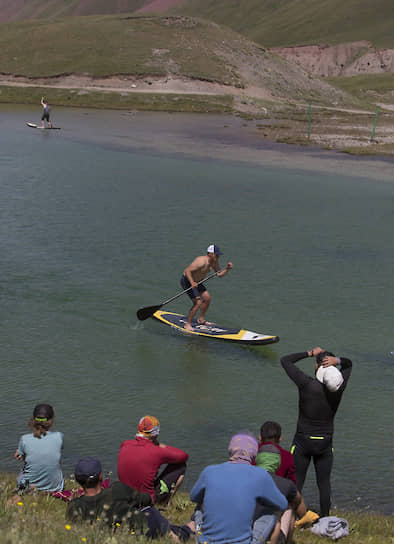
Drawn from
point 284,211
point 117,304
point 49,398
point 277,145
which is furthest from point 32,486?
point 277,145

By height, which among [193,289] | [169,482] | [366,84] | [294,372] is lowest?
[169,482]

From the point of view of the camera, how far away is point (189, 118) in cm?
8394

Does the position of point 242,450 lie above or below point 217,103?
below

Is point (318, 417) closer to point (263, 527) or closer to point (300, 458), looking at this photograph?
point (300, 458)

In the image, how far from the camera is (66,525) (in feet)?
20.7

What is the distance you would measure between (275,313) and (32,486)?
1147cm

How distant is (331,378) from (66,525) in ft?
13.7

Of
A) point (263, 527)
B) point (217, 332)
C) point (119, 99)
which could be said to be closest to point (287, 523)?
point (263, 527)

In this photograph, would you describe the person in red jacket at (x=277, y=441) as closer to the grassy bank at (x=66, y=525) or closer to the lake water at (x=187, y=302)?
the grassy bank at (x=66, y=525)

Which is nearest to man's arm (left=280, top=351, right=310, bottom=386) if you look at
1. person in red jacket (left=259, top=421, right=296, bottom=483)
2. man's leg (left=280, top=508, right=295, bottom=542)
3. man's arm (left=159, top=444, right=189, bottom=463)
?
person in red jacket (left=259, top=421, right=296, bottom=483)

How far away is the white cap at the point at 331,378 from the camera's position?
883 centimetres

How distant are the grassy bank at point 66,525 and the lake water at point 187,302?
1.08 metres

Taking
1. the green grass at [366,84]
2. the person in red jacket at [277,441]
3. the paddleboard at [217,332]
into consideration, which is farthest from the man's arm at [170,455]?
the green grass at [366,84]

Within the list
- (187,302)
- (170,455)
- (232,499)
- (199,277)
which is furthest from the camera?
(187,302)
